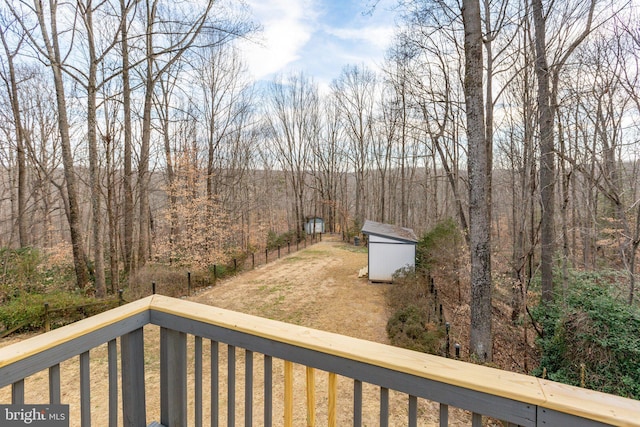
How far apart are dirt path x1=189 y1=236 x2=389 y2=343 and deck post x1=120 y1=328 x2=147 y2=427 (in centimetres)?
483

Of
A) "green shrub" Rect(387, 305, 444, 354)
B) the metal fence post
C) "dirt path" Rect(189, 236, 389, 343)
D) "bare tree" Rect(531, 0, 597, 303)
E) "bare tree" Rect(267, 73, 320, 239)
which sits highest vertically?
"bare tree" Rect(267, 73, 320, 239)

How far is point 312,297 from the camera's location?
7949mm

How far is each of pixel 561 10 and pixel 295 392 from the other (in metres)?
8.95

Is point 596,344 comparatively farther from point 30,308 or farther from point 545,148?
point 30,308

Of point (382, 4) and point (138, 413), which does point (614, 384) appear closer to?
point (138, 413)

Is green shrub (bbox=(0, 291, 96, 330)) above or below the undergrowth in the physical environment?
above

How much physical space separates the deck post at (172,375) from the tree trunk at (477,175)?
4722 mm

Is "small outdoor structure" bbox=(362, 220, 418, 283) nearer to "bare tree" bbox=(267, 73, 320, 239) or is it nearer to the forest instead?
the forest

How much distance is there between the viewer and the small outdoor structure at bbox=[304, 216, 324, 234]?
22294 mm

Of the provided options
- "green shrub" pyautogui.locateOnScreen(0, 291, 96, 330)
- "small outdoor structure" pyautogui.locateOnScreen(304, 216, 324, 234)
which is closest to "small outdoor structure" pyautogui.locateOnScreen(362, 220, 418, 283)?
"green shrub" pyautogui.locateOnScreen(0, 291, 96, 330)

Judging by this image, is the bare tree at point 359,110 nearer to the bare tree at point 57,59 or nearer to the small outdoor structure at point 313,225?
the small outdoor structure at point 313,225

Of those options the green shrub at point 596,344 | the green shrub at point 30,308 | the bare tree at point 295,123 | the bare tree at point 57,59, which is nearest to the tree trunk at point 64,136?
the bare tree at point 57,59

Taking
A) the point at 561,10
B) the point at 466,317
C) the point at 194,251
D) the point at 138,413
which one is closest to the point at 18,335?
the point at 194,251

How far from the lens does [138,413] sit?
145cm
